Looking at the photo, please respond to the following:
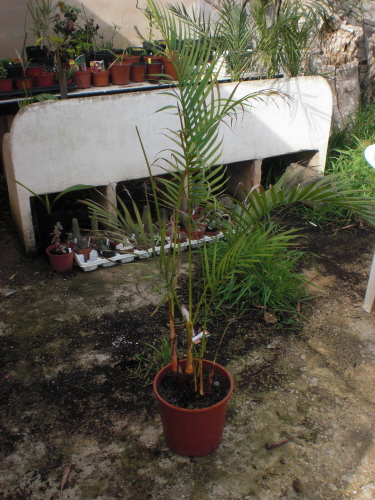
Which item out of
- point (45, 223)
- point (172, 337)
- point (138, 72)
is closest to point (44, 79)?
point (138, 72)

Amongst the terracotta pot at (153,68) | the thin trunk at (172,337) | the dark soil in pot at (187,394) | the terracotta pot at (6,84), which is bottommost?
the dark soil in pot at (187,394)

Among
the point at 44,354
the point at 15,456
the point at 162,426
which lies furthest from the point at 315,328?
the point at 15,456

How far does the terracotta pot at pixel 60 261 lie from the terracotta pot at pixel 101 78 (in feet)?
7.02

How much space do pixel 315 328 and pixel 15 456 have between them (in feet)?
7.02

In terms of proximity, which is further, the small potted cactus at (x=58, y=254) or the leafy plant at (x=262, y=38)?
the leafy plant at (x=262, y=38)

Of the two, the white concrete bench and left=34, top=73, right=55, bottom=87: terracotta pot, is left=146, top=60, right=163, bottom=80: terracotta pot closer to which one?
left=34, top=73, right=55, bottom=87: terracotta pot

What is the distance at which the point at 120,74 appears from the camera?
5.36m

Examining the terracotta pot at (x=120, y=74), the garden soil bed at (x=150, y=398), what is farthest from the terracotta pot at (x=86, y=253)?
the terracotta pot at (x=120, y=74)

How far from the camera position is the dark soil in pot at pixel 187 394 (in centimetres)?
243

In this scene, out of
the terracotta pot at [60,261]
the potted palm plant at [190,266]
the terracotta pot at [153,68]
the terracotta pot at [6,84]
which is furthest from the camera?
the terracotta pot at [153,68]

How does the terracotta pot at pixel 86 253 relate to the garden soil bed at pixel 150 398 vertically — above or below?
above

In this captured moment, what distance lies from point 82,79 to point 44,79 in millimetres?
402

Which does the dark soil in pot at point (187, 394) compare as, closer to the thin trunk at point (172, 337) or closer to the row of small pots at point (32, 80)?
the thin trunk at point (172, 337)

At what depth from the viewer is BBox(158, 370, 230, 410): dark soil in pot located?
2.43 meters
